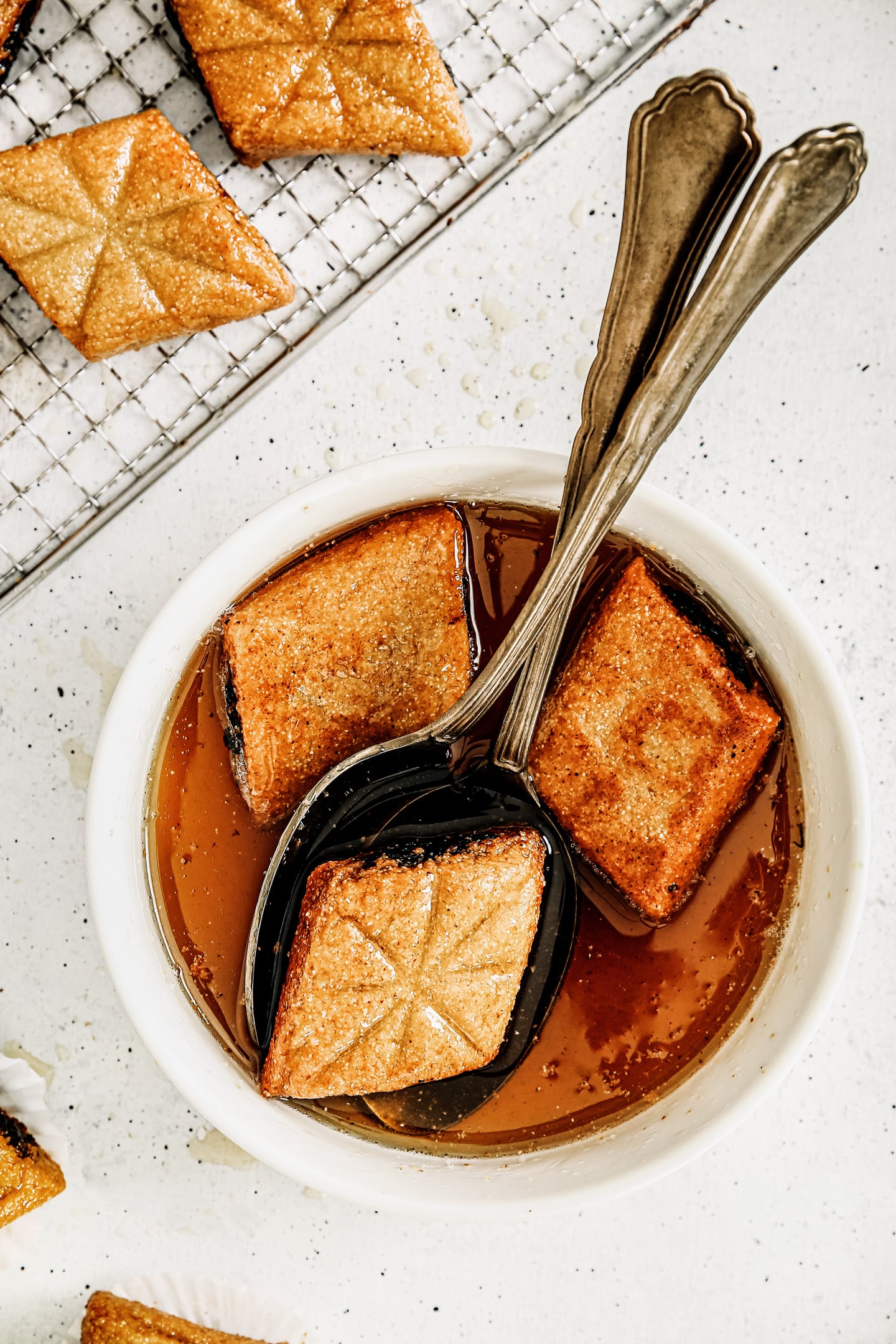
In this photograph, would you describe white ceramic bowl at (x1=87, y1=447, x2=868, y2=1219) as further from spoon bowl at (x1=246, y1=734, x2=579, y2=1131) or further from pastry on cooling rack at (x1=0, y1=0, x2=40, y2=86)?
pastry on cooling rack at (x1=0, y1=0, x2=40, y2=86)

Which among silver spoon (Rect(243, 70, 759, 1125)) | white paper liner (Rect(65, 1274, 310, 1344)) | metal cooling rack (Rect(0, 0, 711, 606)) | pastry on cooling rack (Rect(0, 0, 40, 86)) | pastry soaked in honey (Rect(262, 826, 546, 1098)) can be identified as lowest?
white paper liner (Rect(65, 1274, 310, 1344))

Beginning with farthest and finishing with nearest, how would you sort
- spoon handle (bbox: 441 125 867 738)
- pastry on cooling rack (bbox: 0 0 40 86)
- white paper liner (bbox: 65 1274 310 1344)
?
1. white paper liner (bbox: 65 1274 310 1344)
2. pastry on cooling rack (bbox: 0 0 40 86)
3. spoon handle (bbox: 441 125 867 738)

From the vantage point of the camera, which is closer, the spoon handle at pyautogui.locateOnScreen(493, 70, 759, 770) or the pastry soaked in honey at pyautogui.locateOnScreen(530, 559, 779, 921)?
the spoon handle at pyautogui.locateOnScreen(493, 70, 759, 770)

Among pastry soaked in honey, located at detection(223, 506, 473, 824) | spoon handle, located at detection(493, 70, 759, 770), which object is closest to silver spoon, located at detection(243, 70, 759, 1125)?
spoon handle, located at detection(493, 70, 759, 770)

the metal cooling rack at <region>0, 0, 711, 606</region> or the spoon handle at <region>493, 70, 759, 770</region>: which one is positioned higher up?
the metal cooling rack at <region>0, 0, 711, 606</region>

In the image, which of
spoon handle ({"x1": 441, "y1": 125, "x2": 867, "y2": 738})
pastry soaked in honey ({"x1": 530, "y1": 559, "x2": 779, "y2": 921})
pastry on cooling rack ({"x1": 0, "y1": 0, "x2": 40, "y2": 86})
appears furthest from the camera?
pastry on cooling rack ({"x1": 0, "y1": 0, "x2": 40, "y2": 86})
